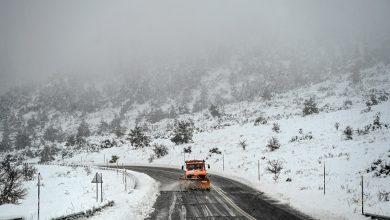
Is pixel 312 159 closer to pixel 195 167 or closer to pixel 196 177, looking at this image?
pixel 195 167

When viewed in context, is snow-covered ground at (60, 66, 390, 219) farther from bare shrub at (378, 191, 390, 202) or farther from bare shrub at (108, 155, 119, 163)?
bare shrub at (108, 155, 119, 163)

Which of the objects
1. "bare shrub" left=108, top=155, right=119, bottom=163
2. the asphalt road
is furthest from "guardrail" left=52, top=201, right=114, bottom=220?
"bare shrub" left=108, top=155, right=119, bottom=163

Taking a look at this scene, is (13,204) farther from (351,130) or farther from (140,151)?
(140,151)

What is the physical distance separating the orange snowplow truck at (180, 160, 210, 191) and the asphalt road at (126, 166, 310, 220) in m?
0.73

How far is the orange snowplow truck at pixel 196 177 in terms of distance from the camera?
2077 centimetres

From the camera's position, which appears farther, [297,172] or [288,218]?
[297,172]

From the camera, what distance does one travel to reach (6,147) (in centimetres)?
13825

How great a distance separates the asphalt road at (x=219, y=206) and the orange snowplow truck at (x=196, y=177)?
73cm

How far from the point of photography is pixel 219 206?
14867mm

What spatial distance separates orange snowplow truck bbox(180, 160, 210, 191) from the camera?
20773 mm

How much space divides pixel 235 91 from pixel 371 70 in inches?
2554

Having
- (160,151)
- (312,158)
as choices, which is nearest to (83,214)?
(312,158)

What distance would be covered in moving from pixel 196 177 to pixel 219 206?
22.7ft

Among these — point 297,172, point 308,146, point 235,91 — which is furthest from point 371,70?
point 297,172
